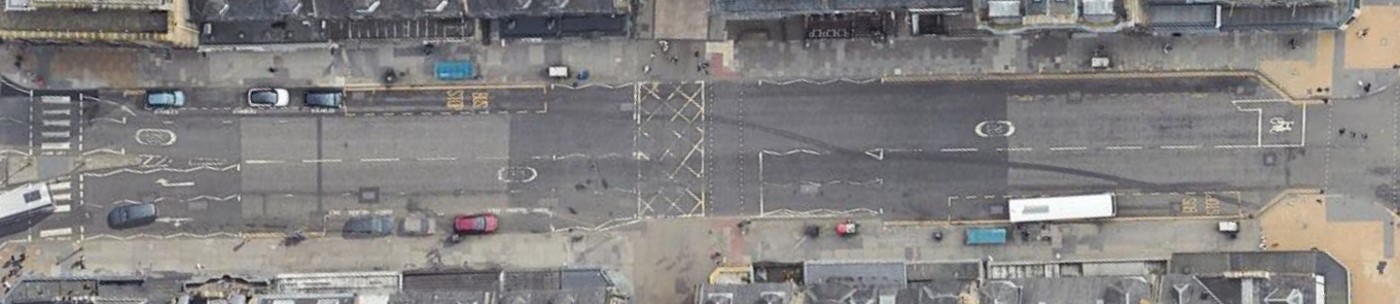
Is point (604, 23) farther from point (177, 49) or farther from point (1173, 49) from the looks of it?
point (1173, 49)

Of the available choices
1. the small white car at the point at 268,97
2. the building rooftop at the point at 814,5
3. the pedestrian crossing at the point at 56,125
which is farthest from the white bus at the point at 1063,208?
the pedestrian crossing at the point at 56,125

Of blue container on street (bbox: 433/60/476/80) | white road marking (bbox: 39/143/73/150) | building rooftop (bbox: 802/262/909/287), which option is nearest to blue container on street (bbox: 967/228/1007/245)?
building rooftop (bbox: 802/262/909/287)

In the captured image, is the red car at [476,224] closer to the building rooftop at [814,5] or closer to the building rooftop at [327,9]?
the building rooftop at [327,9]

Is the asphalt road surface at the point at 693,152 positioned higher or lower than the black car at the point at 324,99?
lower

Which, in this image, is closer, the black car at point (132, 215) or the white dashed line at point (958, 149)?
the white dashed line at point (958, 149)

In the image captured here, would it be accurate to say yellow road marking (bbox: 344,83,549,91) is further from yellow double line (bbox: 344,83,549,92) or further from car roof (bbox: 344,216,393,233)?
car roof (bbox: 344,216,393,233)

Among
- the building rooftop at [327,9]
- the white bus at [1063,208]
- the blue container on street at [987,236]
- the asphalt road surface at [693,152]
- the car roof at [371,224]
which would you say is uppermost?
the building rooftop at [327,9]

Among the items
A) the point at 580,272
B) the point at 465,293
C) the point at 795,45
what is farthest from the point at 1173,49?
the point at 465,293

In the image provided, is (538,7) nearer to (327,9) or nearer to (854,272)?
(327,9)
